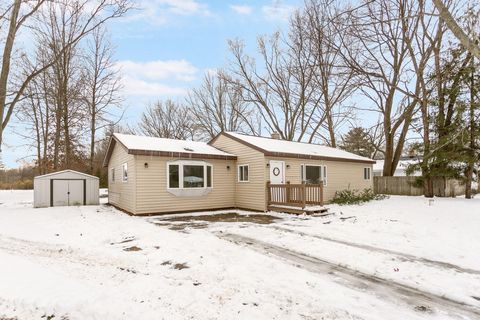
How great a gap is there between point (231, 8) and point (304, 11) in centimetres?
1592

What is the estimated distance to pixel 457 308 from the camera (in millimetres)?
3355

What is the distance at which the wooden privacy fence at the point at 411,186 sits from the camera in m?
15.5

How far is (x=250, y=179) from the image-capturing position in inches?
494

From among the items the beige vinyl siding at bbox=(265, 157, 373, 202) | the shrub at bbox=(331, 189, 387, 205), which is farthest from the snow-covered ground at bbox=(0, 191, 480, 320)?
the shrub at bbox=(331, 189, 387, 205)

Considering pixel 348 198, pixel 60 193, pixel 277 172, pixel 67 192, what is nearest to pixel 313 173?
pixel 348 198

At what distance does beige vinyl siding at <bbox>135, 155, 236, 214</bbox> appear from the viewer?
1088cm

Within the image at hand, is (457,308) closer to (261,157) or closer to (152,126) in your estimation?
(261,157)

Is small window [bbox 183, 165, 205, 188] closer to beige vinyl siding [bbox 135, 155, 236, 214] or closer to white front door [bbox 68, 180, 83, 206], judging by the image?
beige vinyl siding [bbox 135, 155, 236, 214]

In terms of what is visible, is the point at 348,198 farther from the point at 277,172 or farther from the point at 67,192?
the point at 67,192

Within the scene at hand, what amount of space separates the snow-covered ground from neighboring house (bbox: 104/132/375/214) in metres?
2.90

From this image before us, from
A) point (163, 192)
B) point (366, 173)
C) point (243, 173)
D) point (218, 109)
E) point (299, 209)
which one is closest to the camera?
point (299, 209)

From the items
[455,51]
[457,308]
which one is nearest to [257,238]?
[457,308]

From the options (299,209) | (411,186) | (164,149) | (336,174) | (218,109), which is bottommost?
(299,209)

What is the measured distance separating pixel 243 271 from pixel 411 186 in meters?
17.0
